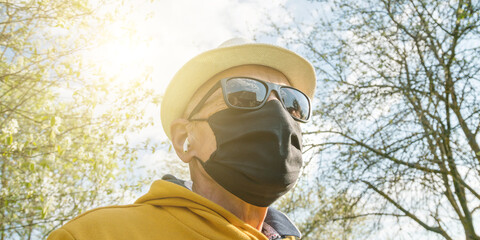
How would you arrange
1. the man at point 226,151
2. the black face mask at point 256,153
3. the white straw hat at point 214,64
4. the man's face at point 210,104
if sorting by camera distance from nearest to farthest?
the man at point 226,151 < the black face mask at point 256,153 < the man's face at point 210,104 < the white straw hat at point 214,64

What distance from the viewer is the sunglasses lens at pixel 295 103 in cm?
214

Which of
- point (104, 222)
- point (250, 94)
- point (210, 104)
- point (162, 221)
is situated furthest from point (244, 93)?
point (104, 222)

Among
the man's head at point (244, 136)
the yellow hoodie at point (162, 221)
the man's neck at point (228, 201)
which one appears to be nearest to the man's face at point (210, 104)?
the man's head at point (244, 136)

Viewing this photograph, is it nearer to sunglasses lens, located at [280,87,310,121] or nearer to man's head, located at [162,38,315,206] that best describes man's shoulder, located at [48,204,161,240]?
man's head, located at [162,38,315,206]

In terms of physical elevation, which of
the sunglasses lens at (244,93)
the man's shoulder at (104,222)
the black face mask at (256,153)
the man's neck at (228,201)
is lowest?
the man's shoulder at (104,222)

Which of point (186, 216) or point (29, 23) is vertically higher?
point (29, 23)

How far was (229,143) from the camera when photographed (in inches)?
76.2

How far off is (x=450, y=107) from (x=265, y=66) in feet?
18.2

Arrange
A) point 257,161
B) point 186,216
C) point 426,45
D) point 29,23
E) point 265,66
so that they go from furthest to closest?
point 426,45
point 29,23
point 265,66
point 257,161
point 186,216

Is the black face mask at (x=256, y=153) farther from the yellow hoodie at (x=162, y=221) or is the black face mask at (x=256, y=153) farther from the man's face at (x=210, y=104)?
the yellow hoodie at (x=162, y=221)

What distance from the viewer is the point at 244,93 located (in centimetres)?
205

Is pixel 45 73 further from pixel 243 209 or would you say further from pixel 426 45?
pixel 426 45

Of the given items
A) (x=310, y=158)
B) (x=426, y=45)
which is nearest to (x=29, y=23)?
(x=310, y=158)

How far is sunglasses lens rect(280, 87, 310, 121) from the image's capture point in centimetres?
214
